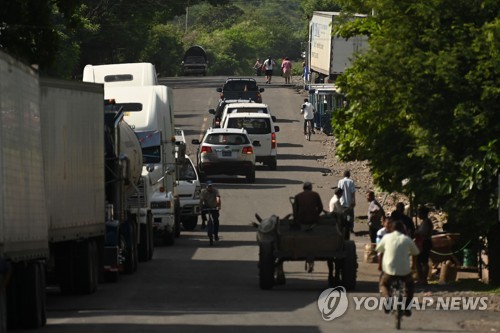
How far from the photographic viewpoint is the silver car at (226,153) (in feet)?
153

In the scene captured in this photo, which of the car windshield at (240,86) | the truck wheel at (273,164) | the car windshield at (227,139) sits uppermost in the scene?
the car windshield at (240,86)

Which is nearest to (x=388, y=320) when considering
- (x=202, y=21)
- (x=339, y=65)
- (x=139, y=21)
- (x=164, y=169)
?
(x=164, y=169)

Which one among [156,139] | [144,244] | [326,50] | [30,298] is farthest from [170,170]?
[326,50]

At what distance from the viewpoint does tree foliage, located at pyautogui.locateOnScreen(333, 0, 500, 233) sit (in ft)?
A: 82.7

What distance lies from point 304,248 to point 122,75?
606 inches

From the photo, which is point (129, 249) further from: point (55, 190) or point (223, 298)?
point (55, 190)

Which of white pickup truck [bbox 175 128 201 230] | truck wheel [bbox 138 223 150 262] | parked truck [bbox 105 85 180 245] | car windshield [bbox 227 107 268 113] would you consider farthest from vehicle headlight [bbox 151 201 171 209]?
car windshield [bbox 227 107 268 113]

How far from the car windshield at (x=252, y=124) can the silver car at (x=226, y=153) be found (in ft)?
10.2

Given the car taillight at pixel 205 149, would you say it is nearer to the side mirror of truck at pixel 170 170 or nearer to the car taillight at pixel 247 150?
the car taillight at pixel 247 150

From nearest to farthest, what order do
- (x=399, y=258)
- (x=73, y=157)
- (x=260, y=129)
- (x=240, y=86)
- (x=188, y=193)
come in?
1. (x=399, y=258)
2. (x=73, y=157)
3. (x=188, y=193)
4. (x=260, y=129)
5. (x=240, y=86)

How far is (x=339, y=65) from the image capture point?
65125mm

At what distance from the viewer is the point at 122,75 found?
3847 centimetres

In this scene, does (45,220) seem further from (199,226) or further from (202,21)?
(202,21)

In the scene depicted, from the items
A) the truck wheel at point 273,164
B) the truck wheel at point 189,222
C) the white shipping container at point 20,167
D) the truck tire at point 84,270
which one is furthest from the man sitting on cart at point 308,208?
the truck wheel at point 273,164
